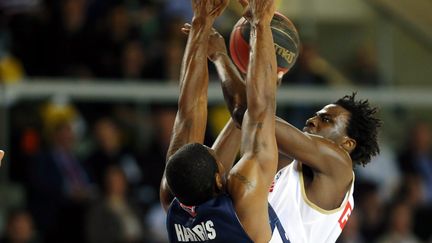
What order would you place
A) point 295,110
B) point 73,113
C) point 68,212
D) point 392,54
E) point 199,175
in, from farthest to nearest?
1. point 392,54
2. point 295,110
3. point 73,113
4. point 68,212
5. point 199,175

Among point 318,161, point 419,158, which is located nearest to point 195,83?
point 318,161

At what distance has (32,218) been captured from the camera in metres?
10.1

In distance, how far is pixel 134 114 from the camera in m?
11.1

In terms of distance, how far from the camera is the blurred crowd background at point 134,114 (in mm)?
10094

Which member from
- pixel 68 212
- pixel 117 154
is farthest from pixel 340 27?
pixel 68 212

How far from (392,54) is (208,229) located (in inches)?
327

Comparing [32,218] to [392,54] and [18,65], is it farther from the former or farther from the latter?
[392,54]

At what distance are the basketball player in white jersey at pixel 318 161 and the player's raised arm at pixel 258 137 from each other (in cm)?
29

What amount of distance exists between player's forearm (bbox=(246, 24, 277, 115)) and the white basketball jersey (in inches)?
28.4

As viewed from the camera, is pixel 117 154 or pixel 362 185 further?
pixel 362 185

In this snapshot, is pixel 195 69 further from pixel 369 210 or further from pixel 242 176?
pixel 369 210

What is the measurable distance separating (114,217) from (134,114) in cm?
149

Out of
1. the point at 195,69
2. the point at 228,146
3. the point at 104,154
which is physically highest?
the point at 195,69

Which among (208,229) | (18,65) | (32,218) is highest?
(208,229)
